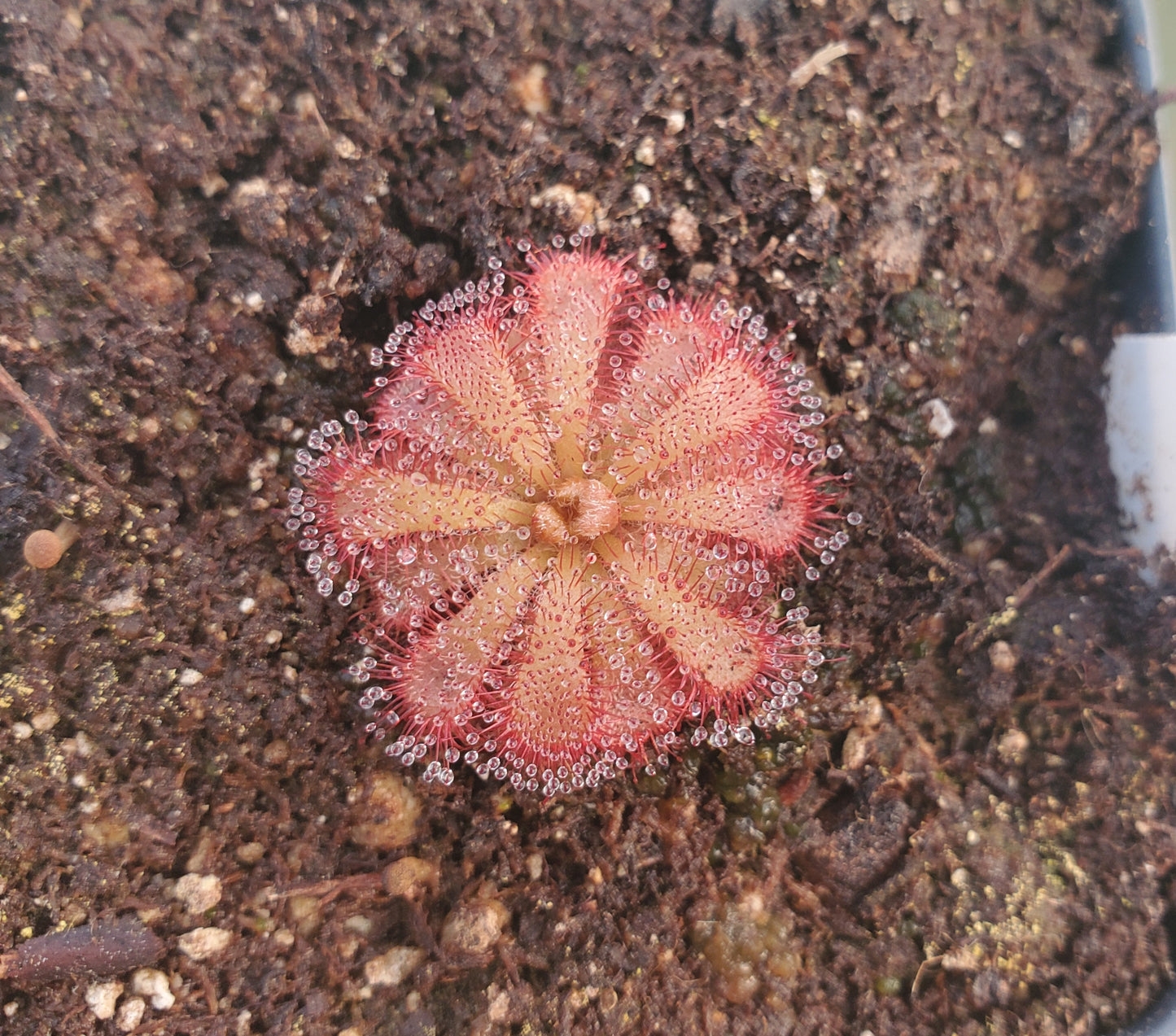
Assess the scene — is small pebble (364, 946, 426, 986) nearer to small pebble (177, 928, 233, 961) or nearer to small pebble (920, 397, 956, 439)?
small pebble (177, 928, 233, 961)

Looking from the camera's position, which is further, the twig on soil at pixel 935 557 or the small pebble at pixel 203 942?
the twig on soil at pixel 935 557

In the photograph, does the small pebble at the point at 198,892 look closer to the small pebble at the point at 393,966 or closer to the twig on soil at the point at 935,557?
the small pebble at the point at 393,966

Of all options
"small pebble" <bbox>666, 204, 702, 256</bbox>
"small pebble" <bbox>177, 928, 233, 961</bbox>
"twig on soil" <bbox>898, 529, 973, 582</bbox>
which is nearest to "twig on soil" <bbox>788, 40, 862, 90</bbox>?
"small pebble" <bbox>666, 204, 702, 256</bbox>

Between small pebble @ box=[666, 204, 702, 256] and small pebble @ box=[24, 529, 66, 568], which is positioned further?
small pebble @ box=[666, 204, 702, 256]

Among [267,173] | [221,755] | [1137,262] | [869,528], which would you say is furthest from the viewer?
[1137,262]

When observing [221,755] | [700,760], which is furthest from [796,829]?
[221,755]

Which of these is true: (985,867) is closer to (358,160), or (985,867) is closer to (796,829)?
(796,829)

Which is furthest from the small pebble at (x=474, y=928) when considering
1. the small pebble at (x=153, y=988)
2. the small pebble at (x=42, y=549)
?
the small pebble at (x=42, y=549)
